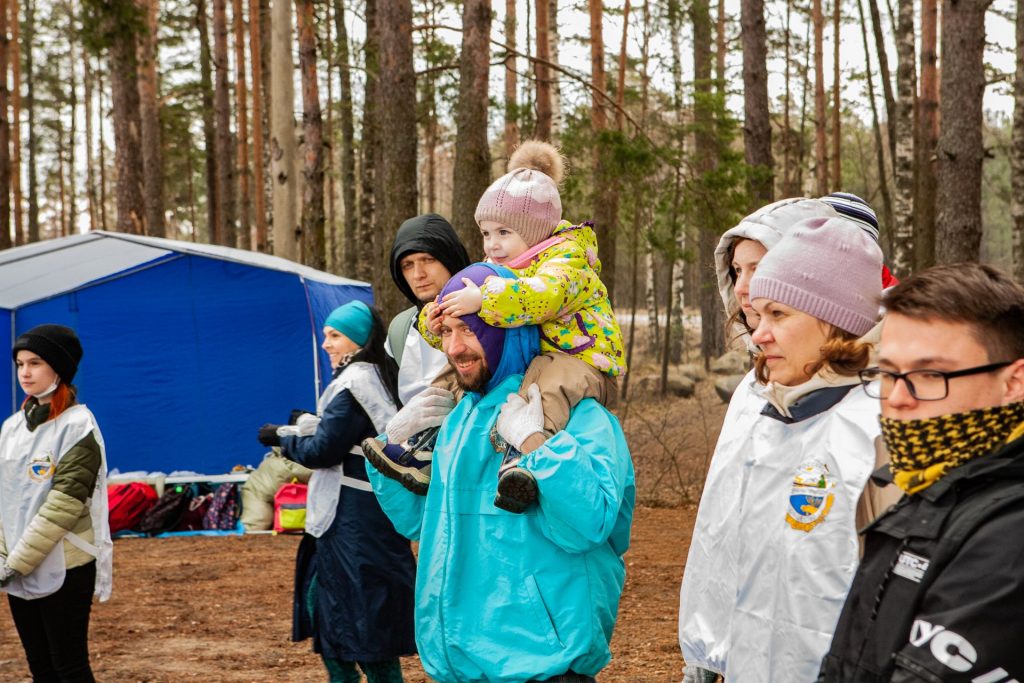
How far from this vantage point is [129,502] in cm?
1005

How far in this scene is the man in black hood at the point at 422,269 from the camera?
3.85 meters

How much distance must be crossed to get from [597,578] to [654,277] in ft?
74.2

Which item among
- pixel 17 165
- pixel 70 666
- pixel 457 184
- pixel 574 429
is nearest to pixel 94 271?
pixel 457 184

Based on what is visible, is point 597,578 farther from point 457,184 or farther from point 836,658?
point 457,184

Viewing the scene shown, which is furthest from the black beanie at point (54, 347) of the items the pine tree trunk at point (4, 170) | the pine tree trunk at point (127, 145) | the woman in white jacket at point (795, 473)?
the pine tree trunk at point (127, 145)

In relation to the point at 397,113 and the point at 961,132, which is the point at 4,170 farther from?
the point at 961,132

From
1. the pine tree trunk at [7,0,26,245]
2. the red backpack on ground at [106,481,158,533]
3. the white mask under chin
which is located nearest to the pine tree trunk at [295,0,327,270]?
the red backpack on ground at [106,481,158,533]

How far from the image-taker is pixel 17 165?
2945cm

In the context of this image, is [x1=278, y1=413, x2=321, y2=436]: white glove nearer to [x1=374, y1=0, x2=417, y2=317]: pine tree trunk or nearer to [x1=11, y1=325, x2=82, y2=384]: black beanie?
[x1=11, y1=325, x2=82, y2=384]: black beanie

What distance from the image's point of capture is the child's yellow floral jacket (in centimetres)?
271

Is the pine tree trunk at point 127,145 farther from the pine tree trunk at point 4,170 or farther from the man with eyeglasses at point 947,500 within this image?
the man with eyeglasses at point 947,500

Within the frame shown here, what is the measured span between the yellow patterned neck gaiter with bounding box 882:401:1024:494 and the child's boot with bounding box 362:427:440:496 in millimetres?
1604

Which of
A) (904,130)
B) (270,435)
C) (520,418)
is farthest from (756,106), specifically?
(520,418)

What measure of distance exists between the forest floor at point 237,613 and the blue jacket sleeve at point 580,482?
3.09 metres
